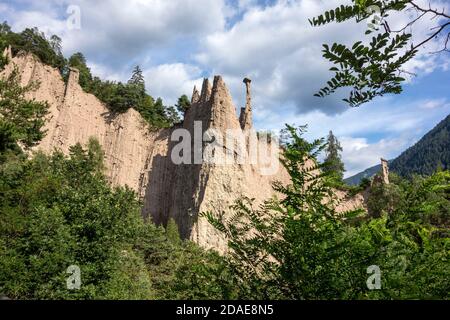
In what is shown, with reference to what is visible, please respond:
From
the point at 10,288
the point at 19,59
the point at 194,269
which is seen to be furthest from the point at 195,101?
the point at 194,269

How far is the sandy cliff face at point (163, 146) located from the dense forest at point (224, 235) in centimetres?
267

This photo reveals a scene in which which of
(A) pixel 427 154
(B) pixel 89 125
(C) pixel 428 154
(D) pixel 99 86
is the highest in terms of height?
(A) pixel 427 154

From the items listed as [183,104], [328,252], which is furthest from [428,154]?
[328,252]

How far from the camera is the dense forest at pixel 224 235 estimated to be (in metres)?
2.94

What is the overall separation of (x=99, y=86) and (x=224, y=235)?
1298 inches

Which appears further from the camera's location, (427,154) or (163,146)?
(427,154)

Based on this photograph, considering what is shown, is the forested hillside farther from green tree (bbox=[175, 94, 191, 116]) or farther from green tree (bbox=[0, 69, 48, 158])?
green tree (bbox=[0, 69, 48, 158])

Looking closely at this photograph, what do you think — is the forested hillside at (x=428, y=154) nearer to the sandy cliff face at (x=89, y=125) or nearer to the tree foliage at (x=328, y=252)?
the sandy cliff face at (x=89, y=125)

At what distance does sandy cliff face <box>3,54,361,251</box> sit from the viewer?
3198 cm

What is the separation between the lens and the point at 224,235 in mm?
16734

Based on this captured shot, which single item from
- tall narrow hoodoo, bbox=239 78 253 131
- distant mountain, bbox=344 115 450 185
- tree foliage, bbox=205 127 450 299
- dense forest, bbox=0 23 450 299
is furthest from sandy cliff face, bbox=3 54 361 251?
distant mountain, bbox=344 115 450 185

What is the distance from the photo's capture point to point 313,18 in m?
2.03

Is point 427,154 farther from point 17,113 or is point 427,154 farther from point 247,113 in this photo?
point 17,113

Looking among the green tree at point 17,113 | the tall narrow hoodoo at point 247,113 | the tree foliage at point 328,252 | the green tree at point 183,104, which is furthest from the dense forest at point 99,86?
the tree foliage at point 328,252
